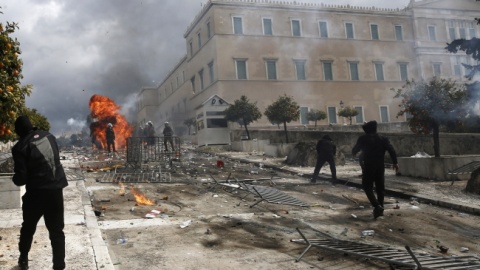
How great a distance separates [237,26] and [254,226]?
104 ft

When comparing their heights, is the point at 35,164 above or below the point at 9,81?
below

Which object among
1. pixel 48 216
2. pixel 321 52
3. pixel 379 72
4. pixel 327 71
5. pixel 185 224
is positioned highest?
pixel 321 52

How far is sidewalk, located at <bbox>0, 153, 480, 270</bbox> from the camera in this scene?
3941 mm

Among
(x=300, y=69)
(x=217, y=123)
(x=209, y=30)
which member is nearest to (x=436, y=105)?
(x=217, y=123)

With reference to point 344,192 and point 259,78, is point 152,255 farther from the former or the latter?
point 259,78

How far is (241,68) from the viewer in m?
34.9

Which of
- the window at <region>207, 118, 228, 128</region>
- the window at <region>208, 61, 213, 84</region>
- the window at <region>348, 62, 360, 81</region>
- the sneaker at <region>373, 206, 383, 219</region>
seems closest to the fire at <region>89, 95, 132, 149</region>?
the window at <region>207, 118, 228, 128</region>

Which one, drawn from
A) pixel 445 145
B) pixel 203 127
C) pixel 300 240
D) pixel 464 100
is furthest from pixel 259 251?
pixel 203 127

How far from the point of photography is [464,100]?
10117 millimetres

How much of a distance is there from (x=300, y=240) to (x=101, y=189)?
18.4 feet

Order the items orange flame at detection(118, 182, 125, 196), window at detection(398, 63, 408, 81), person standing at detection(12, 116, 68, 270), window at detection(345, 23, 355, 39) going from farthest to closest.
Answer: window at detection(398, 63, 408, 81), window at detection(345, 23, 355, 39), orange flame at detection(118, 182, 125, 196), person standing at detection(12, 116, 68, 270)

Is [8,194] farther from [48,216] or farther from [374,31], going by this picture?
[374,31]

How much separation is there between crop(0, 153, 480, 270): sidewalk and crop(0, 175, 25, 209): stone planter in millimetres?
167

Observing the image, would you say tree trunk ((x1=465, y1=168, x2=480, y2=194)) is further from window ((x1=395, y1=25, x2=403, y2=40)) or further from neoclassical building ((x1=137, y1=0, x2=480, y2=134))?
window ((x1=395, y1=25, x2=403, y2=40))
